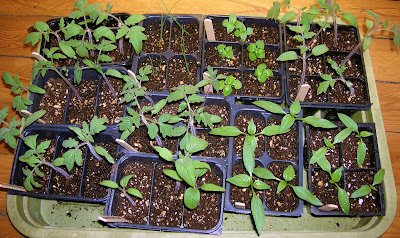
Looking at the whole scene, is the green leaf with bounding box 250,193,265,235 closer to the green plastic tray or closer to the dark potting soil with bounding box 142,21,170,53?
the green plastic tray

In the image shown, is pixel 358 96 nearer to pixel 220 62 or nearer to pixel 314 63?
pixel 314 63

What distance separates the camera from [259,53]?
69.9 inches

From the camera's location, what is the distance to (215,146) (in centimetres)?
167

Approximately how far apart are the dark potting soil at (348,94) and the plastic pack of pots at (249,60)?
308 mm

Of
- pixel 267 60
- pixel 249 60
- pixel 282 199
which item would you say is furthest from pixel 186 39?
pixel 282 199

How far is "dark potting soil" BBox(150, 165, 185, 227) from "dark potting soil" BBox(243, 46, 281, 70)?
30.2 inches

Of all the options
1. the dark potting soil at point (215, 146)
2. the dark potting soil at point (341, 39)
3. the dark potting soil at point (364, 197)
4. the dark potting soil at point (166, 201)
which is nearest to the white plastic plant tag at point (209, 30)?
the dark potting soil at point (215, 146)

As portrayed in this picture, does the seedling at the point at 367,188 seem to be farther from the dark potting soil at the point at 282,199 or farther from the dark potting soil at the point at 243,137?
the dark potting soil at the point at 243,137

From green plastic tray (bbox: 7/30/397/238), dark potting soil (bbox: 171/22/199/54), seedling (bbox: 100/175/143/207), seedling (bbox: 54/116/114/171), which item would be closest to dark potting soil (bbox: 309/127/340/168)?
green plastic tray (bbox: 7/30/397/238)

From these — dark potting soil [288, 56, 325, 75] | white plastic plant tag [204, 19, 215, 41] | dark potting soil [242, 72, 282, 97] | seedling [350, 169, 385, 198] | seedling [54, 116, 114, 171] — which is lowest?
seedling [350, 169, 385, 198]

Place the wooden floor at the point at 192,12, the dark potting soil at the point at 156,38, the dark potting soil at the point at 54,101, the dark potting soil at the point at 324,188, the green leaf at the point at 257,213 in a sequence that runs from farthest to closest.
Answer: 1. the wooden floor at the point at 192,12
2. the dark potting soil at the point at 156,38
3. the dark potting soil at the point at 54,101
4. the dark potting soil at the point at 324,188
5. the green leaf at the point at 257,213

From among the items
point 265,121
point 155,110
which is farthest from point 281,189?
point 155,110

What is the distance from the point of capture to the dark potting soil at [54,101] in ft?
5.99

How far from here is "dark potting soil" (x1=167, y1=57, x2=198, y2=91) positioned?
1.82m
